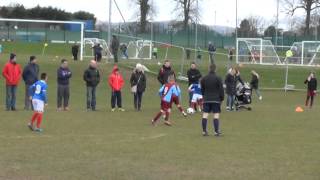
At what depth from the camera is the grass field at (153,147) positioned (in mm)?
10273

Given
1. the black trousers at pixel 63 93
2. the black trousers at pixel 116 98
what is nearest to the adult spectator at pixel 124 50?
A: the black trousers at pixel 116 98

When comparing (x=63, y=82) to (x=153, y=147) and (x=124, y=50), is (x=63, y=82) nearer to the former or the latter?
(x=153, y=147)

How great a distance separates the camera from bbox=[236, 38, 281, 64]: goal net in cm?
5266

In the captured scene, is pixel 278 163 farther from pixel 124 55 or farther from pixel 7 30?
pixel 7 30

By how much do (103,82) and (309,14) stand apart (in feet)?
198

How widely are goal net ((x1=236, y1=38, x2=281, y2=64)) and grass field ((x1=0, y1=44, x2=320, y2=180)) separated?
2946 centimetres

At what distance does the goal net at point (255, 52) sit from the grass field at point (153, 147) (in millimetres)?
29463

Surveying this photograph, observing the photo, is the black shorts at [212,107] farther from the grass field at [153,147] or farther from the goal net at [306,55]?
the goal net at [306,55]

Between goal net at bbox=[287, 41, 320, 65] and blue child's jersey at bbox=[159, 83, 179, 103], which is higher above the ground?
goal net at bbox=[287, 41, 320, 65]

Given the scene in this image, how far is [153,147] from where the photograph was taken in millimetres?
13359

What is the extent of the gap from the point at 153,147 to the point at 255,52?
4136 centimetres

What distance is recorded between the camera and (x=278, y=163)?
11328mm

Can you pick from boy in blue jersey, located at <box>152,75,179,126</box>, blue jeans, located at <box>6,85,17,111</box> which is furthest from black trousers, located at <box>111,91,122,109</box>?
boy in blue jersey, located at <box>152,75,179,126</box>

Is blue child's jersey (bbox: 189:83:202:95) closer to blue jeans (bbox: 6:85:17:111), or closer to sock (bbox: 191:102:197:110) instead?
sock (bbox: 191:102:197:110)
